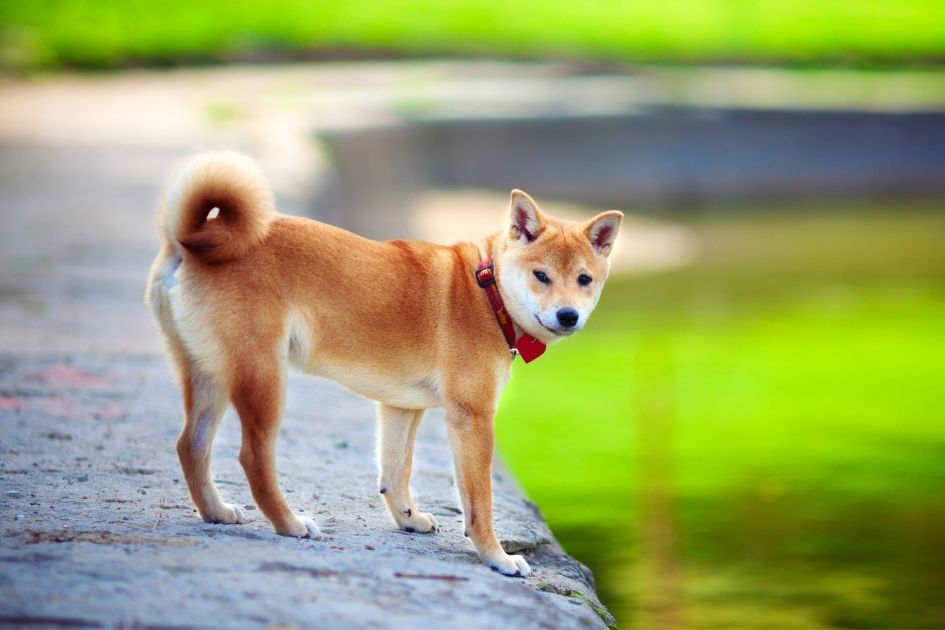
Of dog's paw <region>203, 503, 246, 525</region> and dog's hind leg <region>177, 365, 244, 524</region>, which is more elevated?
dog's hind leg <region>177, 365, 244, 524</region>

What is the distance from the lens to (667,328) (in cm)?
1245

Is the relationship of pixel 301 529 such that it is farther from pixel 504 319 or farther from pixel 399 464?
pixel 504 319

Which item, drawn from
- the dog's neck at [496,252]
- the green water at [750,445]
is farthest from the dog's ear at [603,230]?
the green water at [750,445]

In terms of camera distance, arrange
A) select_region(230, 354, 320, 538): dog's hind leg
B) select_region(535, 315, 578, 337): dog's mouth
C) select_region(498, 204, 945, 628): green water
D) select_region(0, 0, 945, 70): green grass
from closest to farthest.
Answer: select_region(230, 354, 320, 538): dog's hind leg < select_region(535, 315, 578, 337): dog's mouth < select_region(498, 204, 945, 628): green water < select_region(0, 0, 945, 70): green grass

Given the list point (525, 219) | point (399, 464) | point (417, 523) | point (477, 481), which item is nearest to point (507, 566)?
point (477, 481)

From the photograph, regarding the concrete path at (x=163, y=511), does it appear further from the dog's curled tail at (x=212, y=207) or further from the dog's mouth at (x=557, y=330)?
the dog's curled tail at (x=212, y=207)

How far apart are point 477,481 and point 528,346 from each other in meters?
0.56

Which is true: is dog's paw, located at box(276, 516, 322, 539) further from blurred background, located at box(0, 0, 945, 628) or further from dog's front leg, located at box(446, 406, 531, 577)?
blurred background, located at box(0, 0, 945, 628)

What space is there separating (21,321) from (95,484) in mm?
3486

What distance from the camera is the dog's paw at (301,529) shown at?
15.8 feet

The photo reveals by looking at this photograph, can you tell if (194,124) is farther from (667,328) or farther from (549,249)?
(549,249)

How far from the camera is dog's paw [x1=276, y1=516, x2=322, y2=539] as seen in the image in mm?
4816

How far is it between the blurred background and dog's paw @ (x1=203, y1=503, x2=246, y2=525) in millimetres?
2037

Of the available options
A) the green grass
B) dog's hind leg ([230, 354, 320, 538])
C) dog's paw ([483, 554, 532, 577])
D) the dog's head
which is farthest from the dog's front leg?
the green grass
